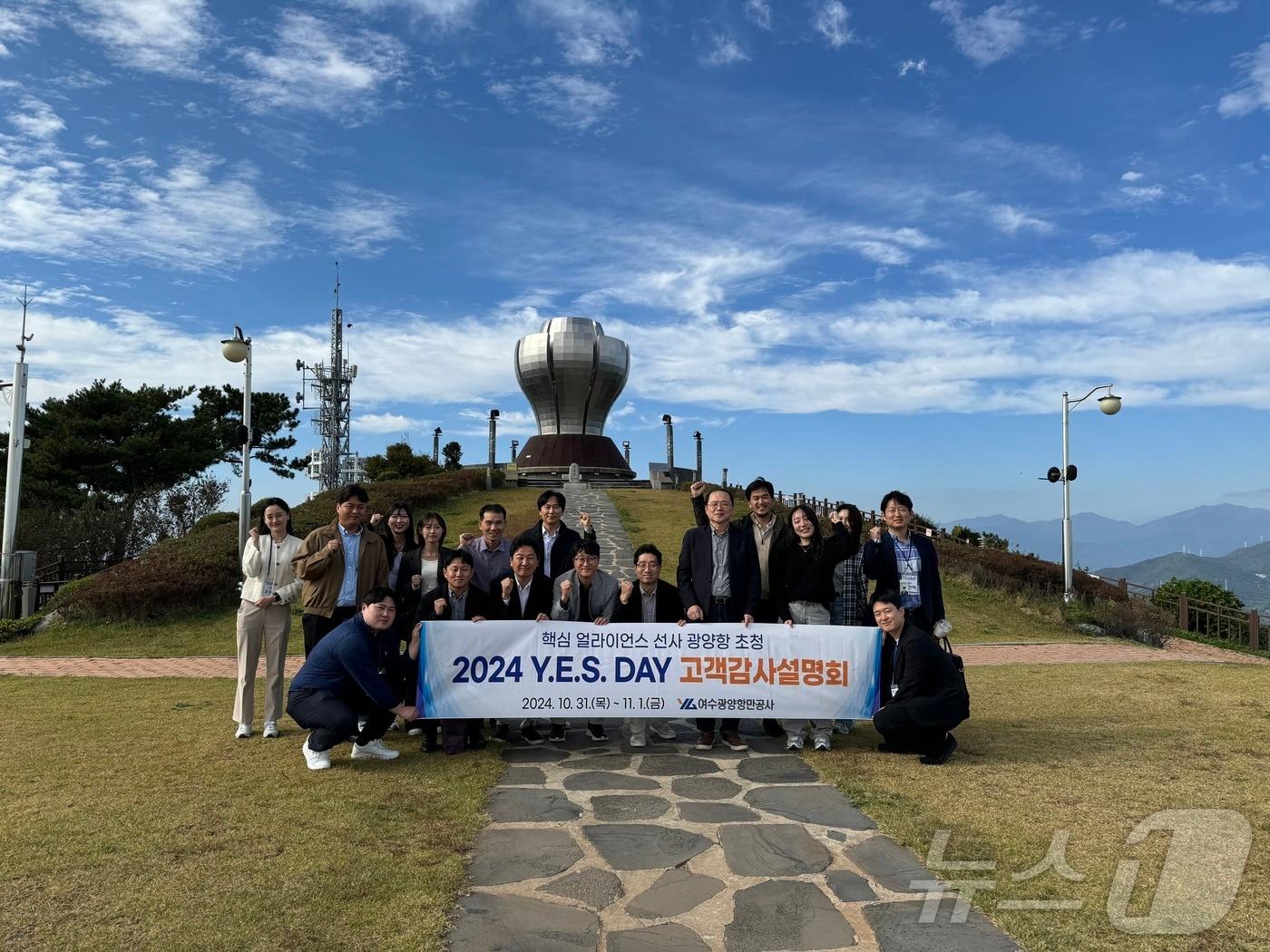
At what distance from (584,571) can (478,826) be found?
7.13ft

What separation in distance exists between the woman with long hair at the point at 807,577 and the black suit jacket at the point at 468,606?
2.14 metres

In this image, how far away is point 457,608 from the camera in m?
6.14

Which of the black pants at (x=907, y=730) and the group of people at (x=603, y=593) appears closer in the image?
the black pants at (x=907, y=730)

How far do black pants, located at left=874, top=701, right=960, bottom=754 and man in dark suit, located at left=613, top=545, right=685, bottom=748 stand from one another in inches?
62.6

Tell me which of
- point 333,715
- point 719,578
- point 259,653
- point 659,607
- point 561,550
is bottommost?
point 333,715

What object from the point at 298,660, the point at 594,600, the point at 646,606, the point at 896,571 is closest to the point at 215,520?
the point at 298,660

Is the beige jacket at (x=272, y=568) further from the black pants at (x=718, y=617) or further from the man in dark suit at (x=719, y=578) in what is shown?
the black pants at (x=718, y=617)

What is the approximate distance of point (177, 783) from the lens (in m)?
5.10

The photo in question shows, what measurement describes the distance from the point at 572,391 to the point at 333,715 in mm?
41266

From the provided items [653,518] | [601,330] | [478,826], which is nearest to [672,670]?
[478,826]

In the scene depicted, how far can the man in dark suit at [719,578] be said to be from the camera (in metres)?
6.11

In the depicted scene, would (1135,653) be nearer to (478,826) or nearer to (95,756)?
(478,826)
